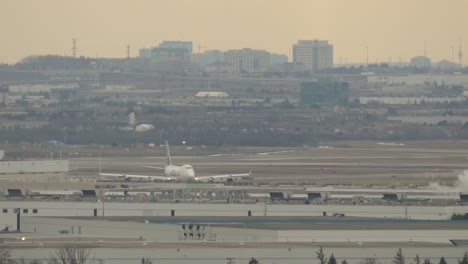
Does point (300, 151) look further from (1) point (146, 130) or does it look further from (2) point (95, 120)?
(2) point (95, 120)

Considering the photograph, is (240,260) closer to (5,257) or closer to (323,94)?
(5,257)

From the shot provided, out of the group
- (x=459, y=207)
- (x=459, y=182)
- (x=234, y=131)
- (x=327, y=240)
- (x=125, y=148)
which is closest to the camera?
(x=327, y=240)

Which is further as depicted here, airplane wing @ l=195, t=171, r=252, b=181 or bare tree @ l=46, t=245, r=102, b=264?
airplane wing @ l=195, t=171, r=252, b=181

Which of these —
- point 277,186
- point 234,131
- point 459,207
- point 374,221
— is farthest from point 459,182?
point 234,131

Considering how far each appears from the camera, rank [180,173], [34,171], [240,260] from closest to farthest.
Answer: [240,260] < [34,171] < [180,173]

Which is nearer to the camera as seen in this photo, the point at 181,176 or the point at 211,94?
the point at 181,176

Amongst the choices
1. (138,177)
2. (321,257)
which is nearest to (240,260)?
(321,257)

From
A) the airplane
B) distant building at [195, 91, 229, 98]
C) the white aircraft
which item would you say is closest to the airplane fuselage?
the white aircraft

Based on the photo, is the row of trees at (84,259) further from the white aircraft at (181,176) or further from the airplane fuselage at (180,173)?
the airplane fuselage at (180,173)

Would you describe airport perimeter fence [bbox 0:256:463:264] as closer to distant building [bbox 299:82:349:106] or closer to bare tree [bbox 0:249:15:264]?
bare tree [bbox 0:249:15:264]
